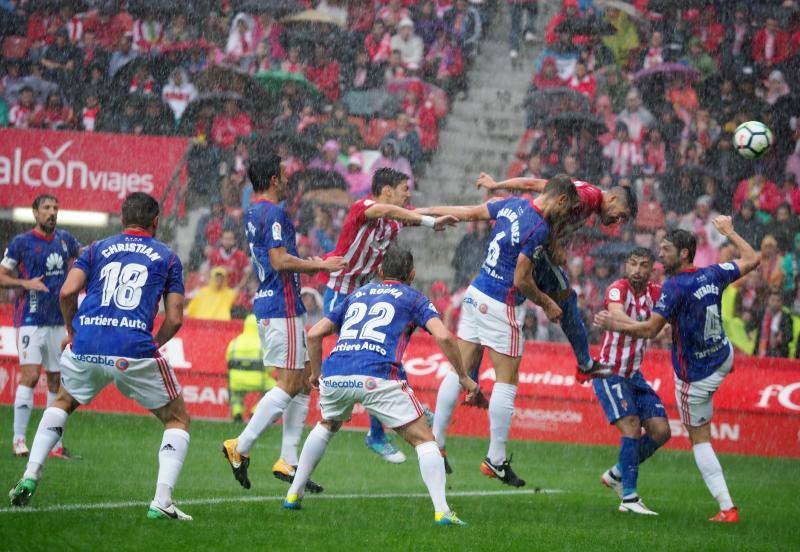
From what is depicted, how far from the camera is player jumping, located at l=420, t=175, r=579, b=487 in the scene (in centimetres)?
979

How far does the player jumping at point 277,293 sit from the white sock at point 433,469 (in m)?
1.80

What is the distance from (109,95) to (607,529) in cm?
1747

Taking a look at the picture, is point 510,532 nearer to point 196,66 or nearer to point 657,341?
point 657,341

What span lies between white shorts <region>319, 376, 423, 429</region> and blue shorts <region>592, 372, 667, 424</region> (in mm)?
2668

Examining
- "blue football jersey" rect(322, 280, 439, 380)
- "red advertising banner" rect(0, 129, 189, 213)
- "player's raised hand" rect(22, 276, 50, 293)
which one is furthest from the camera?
"red advertising banner" rect(0, 129, 189, 213)

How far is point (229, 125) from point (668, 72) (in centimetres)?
831

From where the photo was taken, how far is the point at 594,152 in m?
21.8

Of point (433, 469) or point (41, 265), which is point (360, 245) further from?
point (41, 265)

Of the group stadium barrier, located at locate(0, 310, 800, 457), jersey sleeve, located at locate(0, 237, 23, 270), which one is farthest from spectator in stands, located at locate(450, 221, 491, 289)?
jersey sleeve, located at locate(0, 237, 23, 270)

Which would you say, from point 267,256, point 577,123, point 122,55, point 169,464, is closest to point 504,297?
point 267,256

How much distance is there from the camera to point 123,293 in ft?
26.8

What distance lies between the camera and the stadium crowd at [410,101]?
20.4 m

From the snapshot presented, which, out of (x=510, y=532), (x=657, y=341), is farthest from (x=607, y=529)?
(x=657, y=341)

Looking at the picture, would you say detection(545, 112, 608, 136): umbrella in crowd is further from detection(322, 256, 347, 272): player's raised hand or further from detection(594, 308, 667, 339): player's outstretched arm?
detection(322, 256, 347, 272): player's raised hand
